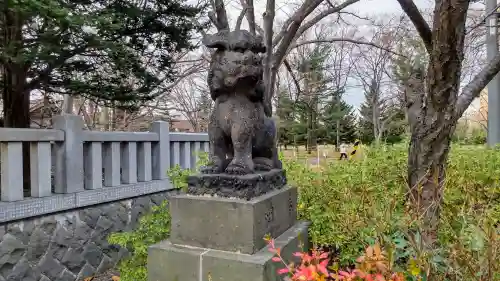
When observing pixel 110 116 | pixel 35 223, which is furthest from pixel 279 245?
pixel 110 116

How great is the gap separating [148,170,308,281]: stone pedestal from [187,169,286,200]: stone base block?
3 centimetres

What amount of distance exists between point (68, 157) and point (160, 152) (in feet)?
4.41

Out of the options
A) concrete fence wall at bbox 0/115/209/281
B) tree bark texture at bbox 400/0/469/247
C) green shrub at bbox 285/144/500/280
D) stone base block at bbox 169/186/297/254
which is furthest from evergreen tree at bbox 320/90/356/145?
stone base block at bbox 169/186/297/254

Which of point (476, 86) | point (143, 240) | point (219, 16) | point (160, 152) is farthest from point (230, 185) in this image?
point (219, 16)

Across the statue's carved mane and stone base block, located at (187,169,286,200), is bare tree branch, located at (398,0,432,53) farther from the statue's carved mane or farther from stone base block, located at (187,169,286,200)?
stone base block, located at (187,169,286,200)

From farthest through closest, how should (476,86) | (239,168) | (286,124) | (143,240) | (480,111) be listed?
1. (286,124)
2. (480,111)
3. (476,86)
4. (143,240)
5. (239,168)

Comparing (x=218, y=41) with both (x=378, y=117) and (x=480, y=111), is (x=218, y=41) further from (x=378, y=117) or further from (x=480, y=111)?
(x=378, y=117)

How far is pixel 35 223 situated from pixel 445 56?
12.5ft

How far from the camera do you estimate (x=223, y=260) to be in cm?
199

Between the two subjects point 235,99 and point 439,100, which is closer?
point 235,99

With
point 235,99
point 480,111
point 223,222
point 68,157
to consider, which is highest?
point 480,111

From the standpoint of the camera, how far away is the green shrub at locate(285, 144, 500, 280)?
143cm

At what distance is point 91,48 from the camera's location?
3.76 meters

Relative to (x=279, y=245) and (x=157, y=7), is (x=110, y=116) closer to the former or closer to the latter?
(x=157, y=7)
